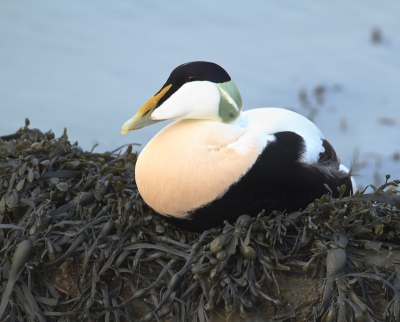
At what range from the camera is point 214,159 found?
1654mm

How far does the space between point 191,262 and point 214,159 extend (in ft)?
0.91

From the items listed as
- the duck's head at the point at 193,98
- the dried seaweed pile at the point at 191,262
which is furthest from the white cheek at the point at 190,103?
the dried seaweed pile at the point at 191,262

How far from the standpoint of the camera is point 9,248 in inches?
70.7

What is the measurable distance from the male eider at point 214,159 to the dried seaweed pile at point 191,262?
0.06m

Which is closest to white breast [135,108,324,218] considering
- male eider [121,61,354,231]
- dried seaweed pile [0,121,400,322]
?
male eider [121,61,354,231]

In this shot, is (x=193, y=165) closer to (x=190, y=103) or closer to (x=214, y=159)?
(x=214, y=159)

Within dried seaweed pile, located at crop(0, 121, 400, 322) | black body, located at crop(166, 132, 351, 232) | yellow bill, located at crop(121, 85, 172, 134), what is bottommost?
dried seaweed pile, located at crop(0, 121, 400, 322)

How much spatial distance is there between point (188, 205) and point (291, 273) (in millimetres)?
324

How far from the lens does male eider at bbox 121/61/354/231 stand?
1656 millimetres

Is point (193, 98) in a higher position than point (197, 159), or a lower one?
higher

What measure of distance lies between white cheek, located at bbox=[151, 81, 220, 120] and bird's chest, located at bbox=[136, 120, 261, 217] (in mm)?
40

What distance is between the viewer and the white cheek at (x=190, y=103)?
1.69 meters

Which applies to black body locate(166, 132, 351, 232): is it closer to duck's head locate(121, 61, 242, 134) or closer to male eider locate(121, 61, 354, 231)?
male eider locate(121, 61, 354, 231)

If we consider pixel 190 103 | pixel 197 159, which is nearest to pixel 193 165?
pixel 197 159
